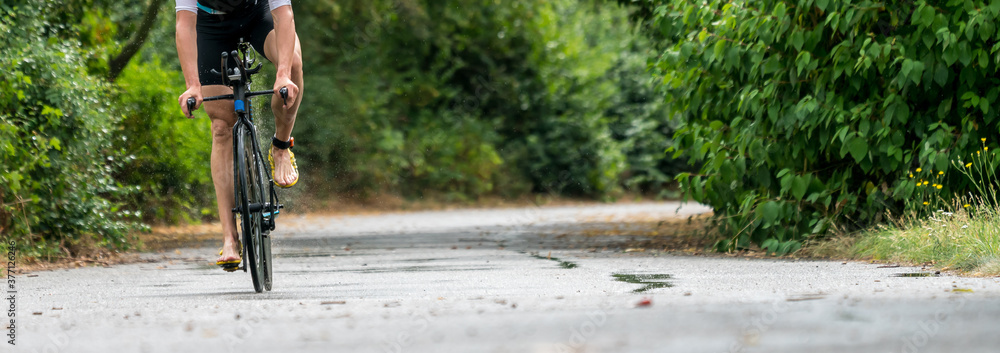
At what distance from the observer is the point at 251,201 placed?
21.5ft

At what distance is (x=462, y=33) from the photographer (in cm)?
2680

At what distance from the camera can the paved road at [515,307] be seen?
4.10 meters

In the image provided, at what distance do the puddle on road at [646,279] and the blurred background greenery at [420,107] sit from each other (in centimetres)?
512

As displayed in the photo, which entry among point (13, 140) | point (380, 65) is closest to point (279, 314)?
point (13, 140)

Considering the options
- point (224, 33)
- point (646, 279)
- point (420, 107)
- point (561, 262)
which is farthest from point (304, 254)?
point (420, 107)

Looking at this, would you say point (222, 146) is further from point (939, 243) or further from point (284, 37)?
point (939, 243)

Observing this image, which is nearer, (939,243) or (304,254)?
(939,243)

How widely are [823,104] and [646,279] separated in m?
2.50

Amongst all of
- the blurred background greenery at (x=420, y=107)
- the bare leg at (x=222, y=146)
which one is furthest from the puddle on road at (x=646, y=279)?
the blurred background greenery at (x=420, y=107)

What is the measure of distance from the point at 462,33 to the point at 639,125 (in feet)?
17.1

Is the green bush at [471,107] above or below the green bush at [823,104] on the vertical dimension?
above

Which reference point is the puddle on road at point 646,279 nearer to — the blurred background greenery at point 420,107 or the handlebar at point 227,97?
the handlebar at point 227,97

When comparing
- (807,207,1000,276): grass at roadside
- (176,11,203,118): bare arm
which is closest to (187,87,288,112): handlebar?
(176,11,203,118): bare arm

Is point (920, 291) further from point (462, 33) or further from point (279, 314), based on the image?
point (462, 33)
